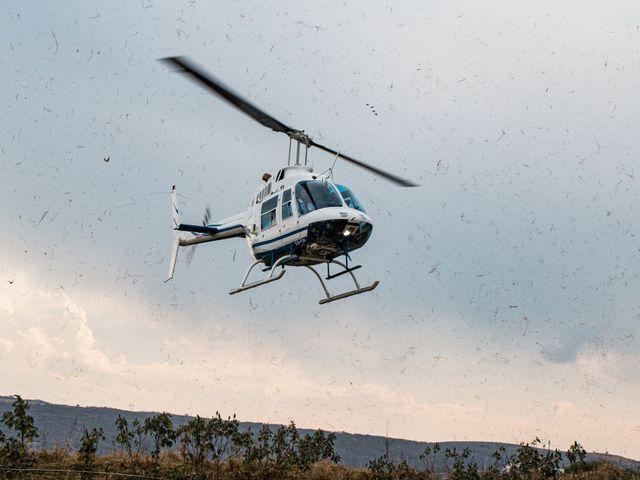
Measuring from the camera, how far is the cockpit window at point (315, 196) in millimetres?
19500

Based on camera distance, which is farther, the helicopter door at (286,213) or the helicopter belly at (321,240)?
the helicopter door at (286,213)

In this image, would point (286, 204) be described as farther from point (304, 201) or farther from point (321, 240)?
point (321, 240)

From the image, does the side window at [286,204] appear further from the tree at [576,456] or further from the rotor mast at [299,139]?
the tree at [576,456]

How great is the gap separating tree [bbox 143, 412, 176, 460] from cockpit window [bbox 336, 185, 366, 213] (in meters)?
8.25

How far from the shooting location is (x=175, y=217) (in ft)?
92.9

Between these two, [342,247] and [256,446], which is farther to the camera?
[256,446]

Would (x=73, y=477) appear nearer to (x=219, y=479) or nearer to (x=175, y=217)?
(x=219, y=479)

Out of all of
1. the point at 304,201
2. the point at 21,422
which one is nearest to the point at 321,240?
the point at 304,201

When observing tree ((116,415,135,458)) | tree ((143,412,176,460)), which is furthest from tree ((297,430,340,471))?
tree ((116,415,135,458))

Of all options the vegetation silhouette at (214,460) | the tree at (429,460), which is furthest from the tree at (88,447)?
the tree at (429,460)

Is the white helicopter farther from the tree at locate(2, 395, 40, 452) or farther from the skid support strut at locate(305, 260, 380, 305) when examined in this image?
the tree at locate(2, 395, 40, 452)

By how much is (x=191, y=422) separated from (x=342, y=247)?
6699 mm

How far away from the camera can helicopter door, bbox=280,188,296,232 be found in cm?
1994

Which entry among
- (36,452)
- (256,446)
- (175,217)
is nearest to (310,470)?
(256,446)
